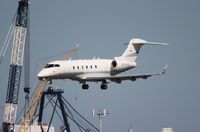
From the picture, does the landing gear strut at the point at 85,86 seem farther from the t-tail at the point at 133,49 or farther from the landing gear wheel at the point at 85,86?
the t-tail at the point at 133,49

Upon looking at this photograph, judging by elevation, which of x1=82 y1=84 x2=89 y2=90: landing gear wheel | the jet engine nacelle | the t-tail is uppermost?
the t-tail

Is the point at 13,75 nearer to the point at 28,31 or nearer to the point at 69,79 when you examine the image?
the point at 28,31

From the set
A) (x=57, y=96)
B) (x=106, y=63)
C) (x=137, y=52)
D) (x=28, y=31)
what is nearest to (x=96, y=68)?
(x=106, y=63)

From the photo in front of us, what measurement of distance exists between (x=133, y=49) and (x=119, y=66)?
30.3 ft

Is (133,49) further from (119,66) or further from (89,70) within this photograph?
(89,70)

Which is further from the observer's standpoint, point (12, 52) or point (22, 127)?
point (22, 127)

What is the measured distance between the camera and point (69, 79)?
92688 millimetres

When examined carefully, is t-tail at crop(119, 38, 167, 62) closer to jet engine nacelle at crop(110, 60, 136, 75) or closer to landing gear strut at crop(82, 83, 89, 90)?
jet engine nacelle at crop(110, 60, 136, 75)

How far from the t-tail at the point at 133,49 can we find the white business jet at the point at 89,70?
2.37 meters

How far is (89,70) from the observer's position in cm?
9331

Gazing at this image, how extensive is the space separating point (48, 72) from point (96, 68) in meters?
8.21

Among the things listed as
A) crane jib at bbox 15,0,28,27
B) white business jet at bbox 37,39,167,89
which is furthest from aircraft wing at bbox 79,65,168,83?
crane jib at bbox 15,0,28,27

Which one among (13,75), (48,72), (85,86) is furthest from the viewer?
(13,75)

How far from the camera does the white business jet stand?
299 feet
